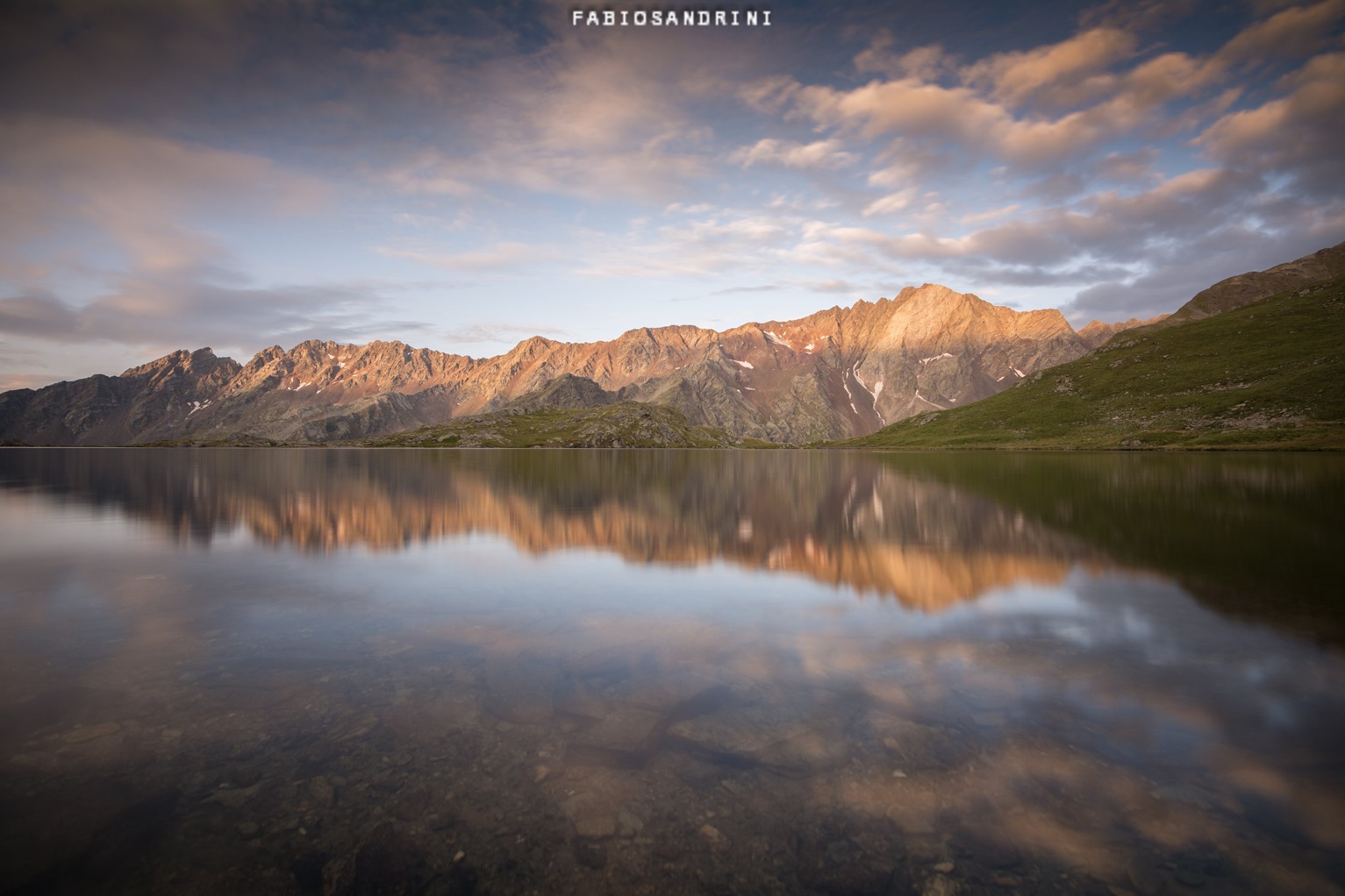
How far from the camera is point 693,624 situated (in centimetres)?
1925

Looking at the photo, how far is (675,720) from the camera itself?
41.9 ft

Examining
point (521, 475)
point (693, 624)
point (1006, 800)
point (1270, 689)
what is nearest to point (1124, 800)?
point (1006, 800)

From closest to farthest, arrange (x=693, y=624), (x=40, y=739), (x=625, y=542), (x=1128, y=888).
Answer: (x=1128, y=888)
(x=40, y=739)
(x=693, y=624)
(x=625, y=542)

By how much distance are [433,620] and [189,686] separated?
→ 6535 millimetres

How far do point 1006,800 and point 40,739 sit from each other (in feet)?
58.3

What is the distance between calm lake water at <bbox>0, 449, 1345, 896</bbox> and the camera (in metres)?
8.60

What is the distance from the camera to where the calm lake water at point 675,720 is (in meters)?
8.60

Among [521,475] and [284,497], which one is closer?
[284,497]

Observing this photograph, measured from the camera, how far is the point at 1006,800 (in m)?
9.80

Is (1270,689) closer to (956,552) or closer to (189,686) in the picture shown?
(956,552)

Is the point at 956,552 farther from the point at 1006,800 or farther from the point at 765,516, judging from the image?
the point at 1006,800

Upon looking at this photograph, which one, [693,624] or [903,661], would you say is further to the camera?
[693,624]

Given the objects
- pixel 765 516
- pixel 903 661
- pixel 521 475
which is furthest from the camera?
pixel 521 475

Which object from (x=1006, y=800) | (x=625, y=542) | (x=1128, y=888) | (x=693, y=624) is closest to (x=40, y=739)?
(x=693, y=624)
